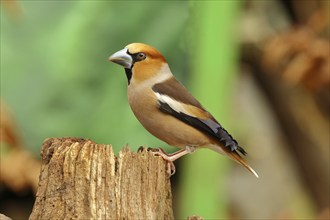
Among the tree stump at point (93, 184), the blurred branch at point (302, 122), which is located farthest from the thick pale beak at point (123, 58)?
the blurred branch at point (302, 122)

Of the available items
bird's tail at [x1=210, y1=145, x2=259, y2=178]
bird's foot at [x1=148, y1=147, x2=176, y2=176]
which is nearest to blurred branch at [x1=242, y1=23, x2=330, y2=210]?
bird's tail at [x1=210, y1=145, x2=259, y2=178]

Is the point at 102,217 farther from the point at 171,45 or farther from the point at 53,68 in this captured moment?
the point at 53,68

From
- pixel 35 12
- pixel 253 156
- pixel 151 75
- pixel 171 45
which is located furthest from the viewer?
pixel 253 156

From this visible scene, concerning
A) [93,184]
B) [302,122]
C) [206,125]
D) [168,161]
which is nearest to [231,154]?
[206,125]

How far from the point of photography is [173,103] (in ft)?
7.17

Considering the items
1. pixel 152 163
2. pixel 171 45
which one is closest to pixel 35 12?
pixel 171 45

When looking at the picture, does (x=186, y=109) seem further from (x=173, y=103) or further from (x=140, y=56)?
(x=140, y=56)

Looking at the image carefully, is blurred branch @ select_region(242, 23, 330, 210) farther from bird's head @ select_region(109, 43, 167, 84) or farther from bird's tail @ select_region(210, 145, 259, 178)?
bird's head @ select_region(109, 43, 167, 84)

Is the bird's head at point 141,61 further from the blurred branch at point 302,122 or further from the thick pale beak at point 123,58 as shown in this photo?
the blurred branch at point 302,122

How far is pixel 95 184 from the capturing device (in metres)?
1.88

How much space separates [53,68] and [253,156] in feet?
7.06

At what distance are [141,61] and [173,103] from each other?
115 mm

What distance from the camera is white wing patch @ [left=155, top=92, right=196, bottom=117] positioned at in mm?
2184

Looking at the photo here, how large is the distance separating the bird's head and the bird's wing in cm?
4
